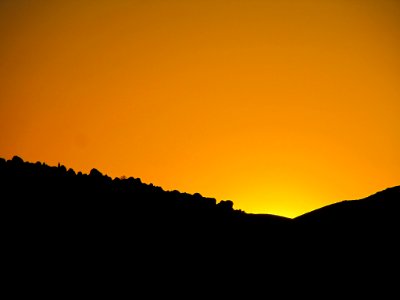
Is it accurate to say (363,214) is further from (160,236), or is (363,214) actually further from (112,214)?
(112,214)

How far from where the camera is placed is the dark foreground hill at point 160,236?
562 inches

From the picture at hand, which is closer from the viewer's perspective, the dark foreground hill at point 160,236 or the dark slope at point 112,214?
the dark foreground hill at point 160,236

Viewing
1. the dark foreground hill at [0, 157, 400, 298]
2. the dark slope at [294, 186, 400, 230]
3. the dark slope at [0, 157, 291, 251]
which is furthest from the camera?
the dark slope at [294, 186, 400, 230]

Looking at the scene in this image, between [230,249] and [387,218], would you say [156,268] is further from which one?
[387,218]

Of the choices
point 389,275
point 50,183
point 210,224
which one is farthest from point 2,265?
point 389,275

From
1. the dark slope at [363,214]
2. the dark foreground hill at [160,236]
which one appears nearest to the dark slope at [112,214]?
the dark foreground hill at [160,236]

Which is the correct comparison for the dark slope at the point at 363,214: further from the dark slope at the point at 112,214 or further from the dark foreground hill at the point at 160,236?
the dark slope at the point at 112,214

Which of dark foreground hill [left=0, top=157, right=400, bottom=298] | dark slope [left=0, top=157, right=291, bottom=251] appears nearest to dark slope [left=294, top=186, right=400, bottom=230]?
dark foreground hill [left=0, top=157, right=400, bottom=298]

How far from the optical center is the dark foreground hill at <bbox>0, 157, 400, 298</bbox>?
14.3m

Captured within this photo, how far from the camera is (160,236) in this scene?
51.6 feet

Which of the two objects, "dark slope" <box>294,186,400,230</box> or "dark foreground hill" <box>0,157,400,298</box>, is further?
"dark slope" <box>294,186,400,230</box>

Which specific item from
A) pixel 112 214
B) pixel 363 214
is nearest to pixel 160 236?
pixel 112 214

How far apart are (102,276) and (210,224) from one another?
4257 mm

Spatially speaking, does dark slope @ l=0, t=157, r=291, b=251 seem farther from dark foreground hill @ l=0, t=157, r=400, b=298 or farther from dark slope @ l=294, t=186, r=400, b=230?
dark slope @ l=294, t=186, r=400, b=230
